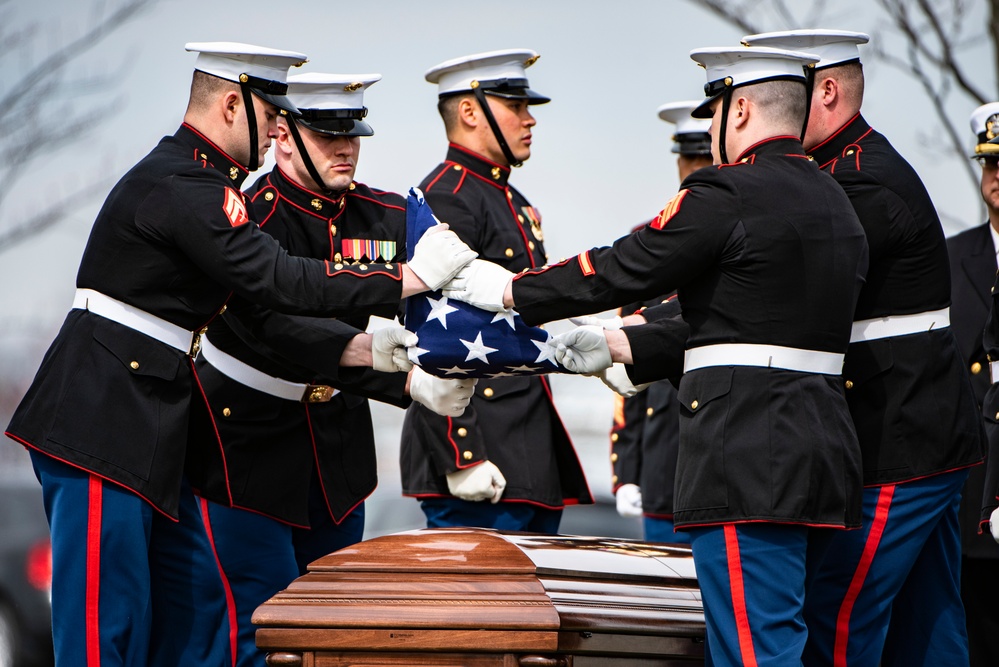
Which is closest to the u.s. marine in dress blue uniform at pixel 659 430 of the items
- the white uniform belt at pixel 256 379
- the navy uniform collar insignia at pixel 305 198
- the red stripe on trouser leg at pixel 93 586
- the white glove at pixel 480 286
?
the navy uniform collar insignia at pixel 305 198

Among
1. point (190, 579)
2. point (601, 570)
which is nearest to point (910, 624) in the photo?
point (601, 570)

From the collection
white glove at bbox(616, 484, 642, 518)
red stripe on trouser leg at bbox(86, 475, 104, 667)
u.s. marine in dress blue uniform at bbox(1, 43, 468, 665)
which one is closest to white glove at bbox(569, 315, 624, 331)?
u.s. marine in dress blue uniform at bbox(1, 43, 468, 665)

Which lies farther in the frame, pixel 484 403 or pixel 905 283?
pixel 484 403

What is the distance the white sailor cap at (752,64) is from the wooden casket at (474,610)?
1290 millimetres

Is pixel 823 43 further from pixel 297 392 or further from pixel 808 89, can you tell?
pixel 297 392

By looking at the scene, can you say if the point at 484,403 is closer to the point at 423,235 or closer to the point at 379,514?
the point at 423,235

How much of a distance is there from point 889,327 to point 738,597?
3.29ft

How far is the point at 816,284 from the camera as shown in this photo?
3363 mm

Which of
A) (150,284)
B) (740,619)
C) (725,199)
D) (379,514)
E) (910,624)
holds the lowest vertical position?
(379,514)

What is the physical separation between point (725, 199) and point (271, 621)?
1.48 meters

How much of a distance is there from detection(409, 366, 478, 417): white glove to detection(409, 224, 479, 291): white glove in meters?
0.36

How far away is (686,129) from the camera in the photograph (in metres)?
6.07

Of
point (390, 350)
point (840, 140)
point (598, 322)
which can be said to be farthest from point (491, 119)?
point (840, 140)

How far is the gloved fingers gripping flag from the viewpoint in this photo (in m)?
3.77
